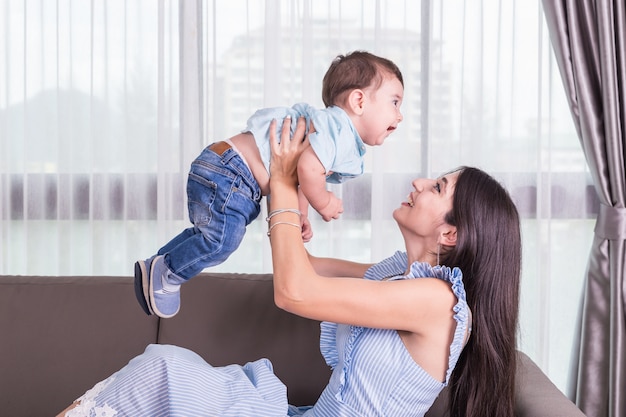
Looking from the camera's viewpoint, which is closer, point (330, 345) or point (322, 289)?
point (322, 289)

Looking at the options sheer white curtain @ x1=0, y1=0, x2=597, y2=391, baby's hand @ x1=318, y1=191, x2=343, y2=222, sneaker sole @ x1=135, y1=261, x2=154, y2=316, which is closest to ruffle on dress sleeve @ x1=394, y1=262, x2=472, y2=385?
baby's hand @ x1=318, y1=191, x2=343, y2=222

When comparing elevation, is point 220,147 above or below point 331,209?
above

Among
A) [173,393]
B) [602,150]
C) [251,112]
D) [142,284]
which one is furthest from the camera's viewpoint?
[251,112]

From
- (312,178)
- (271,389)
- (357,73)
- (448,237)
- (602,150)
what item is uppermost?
(357,73)

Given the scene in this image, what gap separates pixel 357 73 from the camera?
1719 millimetres

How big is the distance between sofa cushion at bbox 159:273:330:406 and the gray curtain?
3.80 ft

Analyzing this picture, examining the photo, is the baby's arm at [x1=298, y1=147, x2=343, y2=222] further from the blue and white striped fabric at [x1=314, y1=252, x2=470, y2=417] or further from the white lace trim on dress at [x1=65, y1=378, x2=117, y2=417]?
the white lace trim on dress at [x1=65, y1=378, x2=117, y2=417]

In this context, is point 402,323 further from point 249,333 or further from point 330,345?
point 249,333

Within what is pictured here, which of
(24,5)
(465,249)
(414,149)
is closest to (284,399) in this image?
(465,249)

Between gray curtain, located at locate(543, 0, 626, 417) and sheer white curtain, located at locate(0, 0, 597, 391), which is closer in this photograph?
gray curtain, located at locate(543, 0, 626, 417)

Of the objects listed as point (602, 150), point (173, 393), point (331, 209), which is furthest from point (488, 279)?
point (602, 150)

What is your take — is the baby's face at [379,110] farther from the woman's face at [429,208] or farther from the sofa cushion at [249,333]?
the sofa cushion at [249,333]

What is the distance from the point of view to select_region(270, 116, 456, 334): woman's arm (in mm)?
1586

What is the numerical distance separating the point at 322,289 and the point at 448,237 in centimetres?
34
